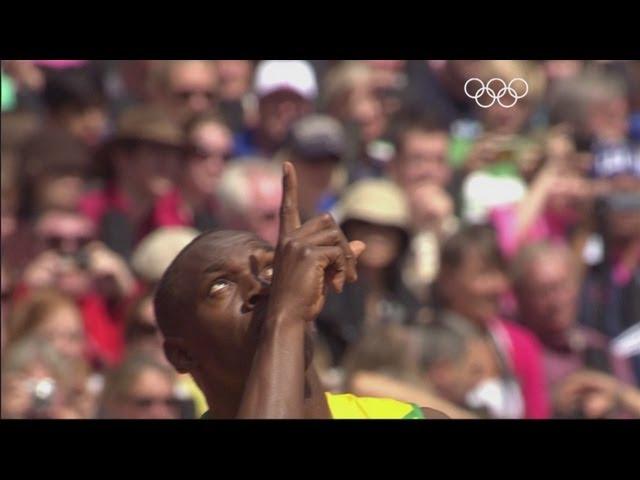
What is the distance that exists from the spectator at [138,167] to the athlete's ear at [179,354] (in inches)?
135

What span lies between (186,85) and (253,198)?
930 millimetres

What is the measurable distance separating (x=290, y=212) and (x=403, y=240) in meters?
3.71

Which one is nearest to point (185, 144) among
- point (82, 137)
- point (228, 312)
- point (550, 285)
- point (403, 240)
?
point (82, 137)

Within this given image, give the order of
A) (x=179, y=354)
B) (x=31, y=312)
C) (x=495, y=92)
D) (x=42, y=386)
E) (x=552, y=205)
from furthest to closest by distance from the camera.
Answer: (x=495, y=92) → (x=552, y=205) → (x=31, y=312) → (x=42, y=386) → (x=179, y=354)

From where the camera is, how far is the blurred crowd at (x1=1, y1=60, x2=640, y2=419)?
6.11 meters

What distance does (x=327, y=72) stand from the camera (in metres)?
7.32

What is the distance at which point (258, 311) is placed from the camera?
3.12 metres

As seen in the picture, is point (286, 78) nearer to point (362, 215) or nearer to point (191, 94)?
point (191, 94)

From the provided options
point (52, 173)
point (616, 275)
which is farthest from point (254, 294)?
point (616, 275)

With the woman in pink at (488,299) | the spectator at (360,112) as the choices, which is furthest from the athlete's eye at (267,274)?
the spectator at (360,112)

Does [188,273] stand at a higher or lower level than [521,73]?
lower

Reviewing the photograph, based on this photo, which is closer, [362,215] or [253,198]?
[253,198]

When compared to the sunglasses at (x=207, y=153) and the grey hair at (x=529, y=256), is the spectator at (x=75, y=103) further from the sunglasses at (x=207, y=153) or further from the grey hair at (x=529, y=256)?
the grey hair at (x=529, y=256)

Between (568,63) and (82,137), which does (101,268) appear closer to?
(82,137)
